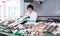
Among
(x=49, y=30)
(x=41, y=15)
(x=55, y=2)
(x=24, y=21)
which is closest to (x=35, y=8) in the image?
(x=41, y=15)

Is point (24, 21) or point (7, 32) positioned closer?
point (7, 32)

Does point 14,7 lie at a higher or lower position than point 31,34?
higher

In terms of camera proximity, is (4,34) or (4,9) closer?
(4,34)

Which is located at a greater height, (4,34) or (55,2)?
(55,2)

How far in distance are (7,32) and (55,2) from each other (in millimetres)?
2370

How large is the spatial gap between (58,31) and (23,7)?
2278mm

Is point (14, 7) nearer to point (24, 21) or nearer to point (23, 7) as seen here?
point (23, 7)

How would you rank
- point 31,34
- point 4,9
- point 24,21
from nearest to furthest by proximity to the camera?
point 31,34 → point 24,21 → point 4,9

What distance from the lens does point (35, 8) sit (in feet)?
11.5

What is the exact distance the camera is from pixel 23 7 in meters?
3.45

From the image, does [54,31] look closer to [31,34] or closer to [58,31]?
[58,31]

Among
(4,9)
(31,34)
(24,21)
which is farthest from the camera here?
(4,9)

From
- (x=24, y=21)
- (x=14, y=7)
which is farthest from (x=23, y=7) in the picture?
(x=24, y=21)

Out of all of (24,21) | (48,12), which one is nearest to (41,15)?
(48,12)
